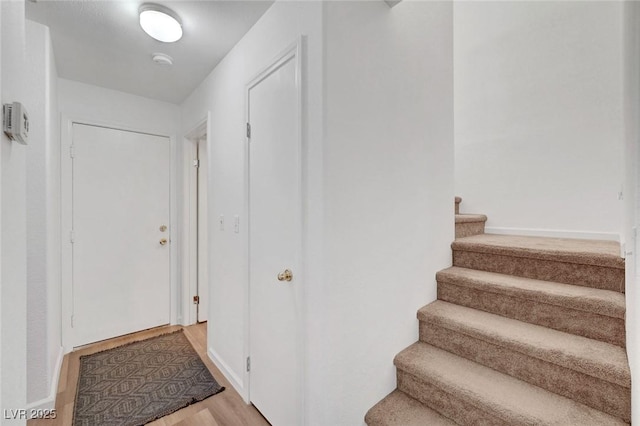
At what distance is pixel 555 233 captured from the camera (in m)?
2.30

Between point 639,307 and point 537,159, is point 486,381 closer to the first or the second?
point 639,307

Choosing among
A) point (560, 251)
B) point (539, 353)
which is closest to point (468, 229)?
point (560, 251)

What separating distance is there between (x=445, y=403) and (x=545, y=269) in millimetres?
975

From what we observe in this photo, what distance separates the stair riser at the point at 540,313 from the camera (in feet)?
4.20

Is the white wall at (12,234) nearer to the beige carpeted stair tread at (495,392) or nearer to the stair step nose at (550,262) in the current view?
the beige carpeted stair tread at (495,392)

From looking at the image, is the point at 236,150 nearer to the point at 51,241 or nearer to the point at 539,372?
the point at 51,241

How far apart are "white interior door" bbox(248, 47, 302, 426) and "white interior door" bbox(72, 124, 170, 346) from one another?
1740mm

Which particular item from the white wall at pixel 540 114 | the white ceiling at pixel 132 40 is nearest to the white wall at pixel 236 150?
the white ceiling at pixel 132 40

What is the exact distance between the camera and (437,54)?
6.06ft

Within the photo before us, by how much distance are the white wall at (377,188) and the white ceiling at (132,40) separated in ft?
2.44

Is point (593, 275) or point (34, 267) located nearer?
point (593, 275)

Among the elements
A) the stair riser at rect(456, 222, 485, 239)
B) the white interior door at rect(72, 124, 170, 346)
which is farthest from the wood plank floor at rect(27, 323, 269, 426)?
the stair riser at rect(456, 222, 485, 239)

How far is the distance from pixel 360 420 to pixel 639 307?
45.8 inches

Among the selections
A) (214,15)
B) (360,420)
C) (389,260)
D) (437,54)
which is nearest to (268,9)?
(214,15)
